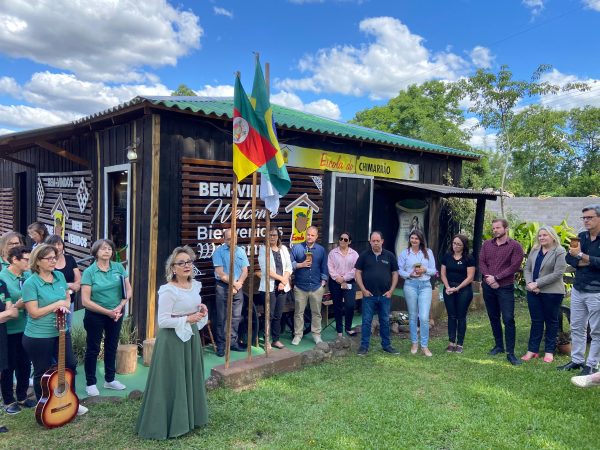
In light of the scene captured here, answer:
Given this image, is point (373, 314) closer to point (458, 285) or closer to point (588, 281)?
point (458, 285)

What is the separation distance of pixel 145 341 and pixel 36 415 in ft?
5.97

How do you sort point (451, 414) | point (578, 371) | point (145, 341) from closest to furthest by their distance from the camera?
point (451, 414)
point (578, 371)
point (145, 341)

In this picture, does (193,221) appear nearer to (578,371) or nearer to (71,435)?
(71,435)

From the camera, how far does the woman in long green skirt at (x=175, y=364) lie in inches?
136

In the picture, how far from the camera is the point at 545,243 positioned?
5535 millimetres

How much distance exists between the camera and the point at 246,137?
179 inches

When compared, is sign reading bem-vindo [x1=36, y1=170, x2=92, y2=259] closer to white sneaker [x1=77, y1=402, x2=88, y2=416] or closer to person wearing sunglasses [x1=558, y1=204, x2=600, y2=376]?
white sneaker [x1=77, y1=402, x2=88, y2=416]

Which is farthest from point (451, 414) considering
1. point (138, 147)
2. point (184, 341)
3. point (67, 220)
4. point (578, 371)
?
point (67, 220)

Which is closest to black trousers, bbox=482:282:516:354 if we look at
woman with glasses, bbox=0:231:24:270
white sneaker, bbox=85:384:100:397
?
white sneaker, bbox=85:384:100:397

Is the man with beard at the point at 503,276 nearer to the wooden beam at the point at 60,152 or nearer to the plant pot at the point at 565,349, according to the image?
the plant pot at the point at 565,349

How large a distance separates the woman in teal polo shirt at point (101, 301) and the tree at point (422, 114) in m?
24.2

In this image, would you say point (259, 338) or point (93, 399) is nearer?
point (93, 399)

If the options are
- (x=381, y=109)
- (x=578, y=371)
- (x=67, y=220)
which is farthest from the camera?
(x=381, y=109)

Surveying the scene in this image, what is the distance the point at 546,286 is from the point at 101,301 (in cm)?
→ 529
